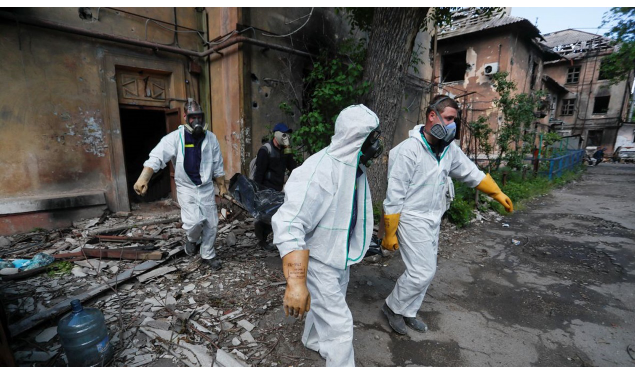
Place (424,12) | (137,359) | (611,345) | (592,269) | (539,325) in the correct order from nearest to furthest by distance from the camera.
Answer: (137,359) → (611,345) → (539,325) → (592,269) → (424,12)

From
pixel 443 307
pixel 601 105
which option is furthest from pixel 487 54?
pixel 601 105

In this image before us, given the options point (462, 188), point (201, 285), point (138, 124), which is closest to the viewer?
point (201, 285)

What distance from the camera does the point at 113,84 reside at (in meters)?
5.62

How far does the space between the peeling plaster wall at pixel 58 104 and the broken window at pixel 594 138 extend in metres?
35.5

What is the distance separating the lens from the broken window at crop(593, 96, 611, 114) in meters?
25.2

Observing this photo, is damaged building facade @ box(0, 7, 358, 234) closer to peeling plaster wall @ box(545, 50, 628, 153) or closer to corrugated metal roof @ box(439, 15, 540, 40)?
corrugated metal roof @ box(439, 15, 540, 40)

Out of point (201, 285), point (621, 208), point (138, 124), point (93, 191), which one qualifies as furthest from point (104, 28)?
point (621, 208)

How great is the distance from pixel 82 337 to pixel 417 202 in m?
2.76

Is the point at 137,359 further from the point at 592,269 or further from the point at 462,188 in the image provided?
the point at 462,188

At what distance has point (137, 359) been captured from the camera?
7.25ft

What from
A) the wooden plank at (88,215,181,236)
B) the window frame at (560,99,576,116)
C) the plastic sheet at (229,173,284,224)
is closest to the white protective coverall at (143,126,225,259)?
the plastic sheet at (229,173,284,224)

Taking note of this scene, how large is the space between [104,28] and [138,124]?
150 inches

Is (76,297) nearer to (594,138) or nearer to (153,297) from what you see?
(153,297)

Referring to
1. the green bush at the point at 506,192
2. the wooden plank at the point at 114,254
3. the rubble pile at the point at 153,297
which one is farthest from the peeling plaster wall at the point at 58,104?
the green bush at the point at 506,192
